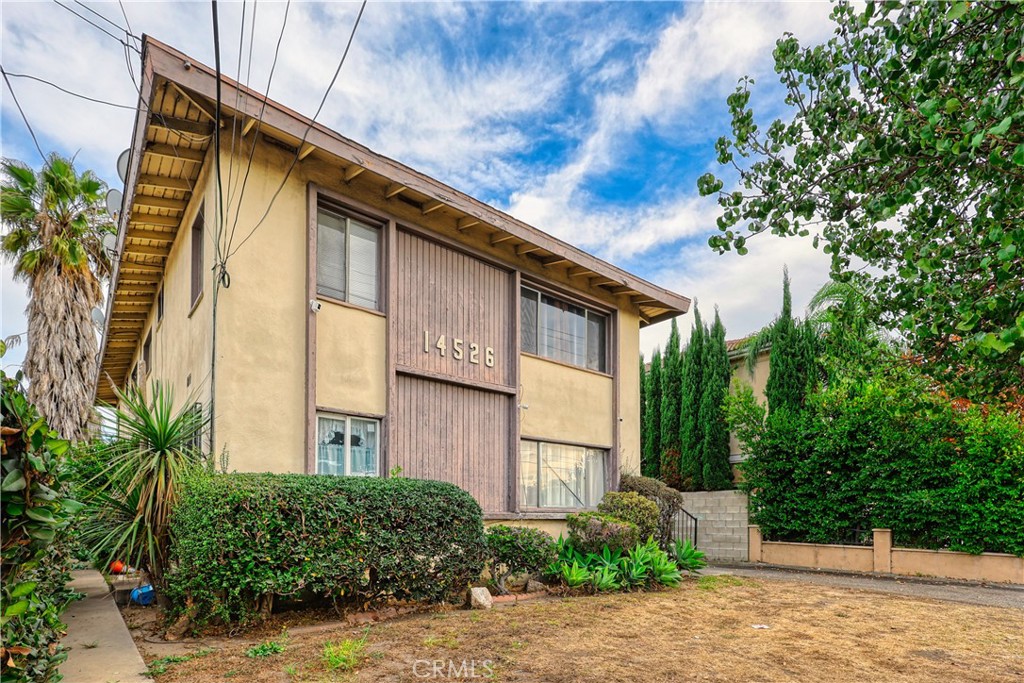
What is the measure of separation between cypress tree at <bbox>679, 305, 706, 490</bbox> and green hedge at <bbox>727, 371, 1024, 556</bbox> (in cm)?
554

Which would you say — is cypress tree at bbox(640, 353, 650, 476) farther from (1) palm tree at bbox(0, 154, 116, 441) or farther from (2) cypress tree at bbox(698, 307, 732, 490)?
(1) palm tree at bbox(0, 154, 116, 441)

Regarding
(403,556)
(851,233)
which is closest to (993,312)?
(851,233)

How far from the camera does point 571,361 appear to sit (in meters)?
13.4

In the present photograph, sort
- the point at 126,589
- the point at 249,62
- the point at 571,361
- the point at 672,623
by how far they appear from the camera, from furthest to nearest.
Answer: the point at 571,361 < the point at 126,589 < the point at 672,623 < the point at 249,62

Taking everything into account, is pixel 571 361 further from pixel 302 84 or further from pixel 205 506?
pixel 205 506

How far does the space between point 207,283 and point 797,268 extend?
57.9ft

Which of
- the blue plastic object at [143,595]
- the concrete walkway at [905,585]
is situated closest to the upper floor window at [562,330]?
the concrete walkway at [905,585]

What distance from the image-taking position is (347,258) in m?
9.60

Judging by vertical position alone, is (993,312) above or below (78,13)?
below

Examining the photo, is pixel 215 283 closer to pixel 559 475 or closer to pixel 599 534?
pixel 599 534

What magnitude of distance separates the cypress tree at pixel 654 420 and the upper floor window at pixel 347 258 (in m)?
16.0

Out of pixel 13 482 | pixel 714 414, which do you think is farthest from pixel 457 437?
pixel 714 414
